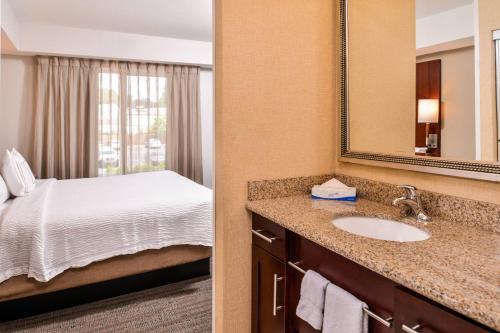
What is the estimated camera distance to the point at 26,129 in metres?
4.21

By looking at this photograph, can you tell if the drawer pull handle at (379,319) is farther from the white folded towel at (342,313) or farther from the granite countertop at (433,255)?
the granite countertop at (433,255)

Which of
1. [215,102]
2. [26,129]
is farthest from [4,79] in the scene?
[215,102]

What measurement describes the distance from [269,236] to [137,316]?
138cm

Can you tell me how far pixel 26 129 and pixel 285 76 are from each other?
4018 mm

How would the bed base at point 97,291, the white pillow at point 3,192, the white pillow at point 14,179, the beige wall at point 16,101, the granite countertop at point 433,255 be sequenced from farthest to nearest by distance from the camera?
the beige wall at point 16,101 < the white pillow at point 14,179 < the white pillow at point 3,192 < the bed base at point 97,291 < the granite countertop at point 433,255

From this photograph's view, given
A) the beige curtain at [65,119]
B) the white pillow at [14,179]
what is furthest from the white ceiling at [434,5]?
the beige curtain at [65,119]

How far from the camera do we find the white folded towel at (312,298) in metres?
1.09

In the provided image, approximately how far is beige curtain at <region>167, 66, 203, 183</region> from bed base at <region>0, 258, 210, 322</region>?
94.9 inches

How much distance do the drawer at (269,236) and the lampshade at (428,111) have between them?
737mm

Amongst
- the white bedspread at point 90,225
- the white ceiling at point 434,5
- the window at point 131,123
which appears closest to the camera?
the white ceiling at point 434,5

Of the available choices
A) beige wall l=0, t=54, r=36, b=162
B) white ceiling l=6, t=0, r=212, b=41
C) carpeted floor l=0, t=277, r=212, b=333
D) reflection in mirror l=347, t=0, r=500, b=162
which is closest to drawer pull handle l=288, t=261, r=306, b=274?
reflection in mirror l=347, t=0, r=500, b=162

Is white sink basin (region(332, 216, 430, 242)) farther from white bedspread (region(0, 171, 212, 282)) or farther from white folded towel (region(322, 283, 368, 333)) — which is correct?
white bedspread (region(0, 171, 212, 282))

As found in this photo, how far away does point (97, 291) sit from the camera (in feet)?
7.84

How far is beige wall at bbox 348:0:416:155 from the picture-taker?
1.41 m
